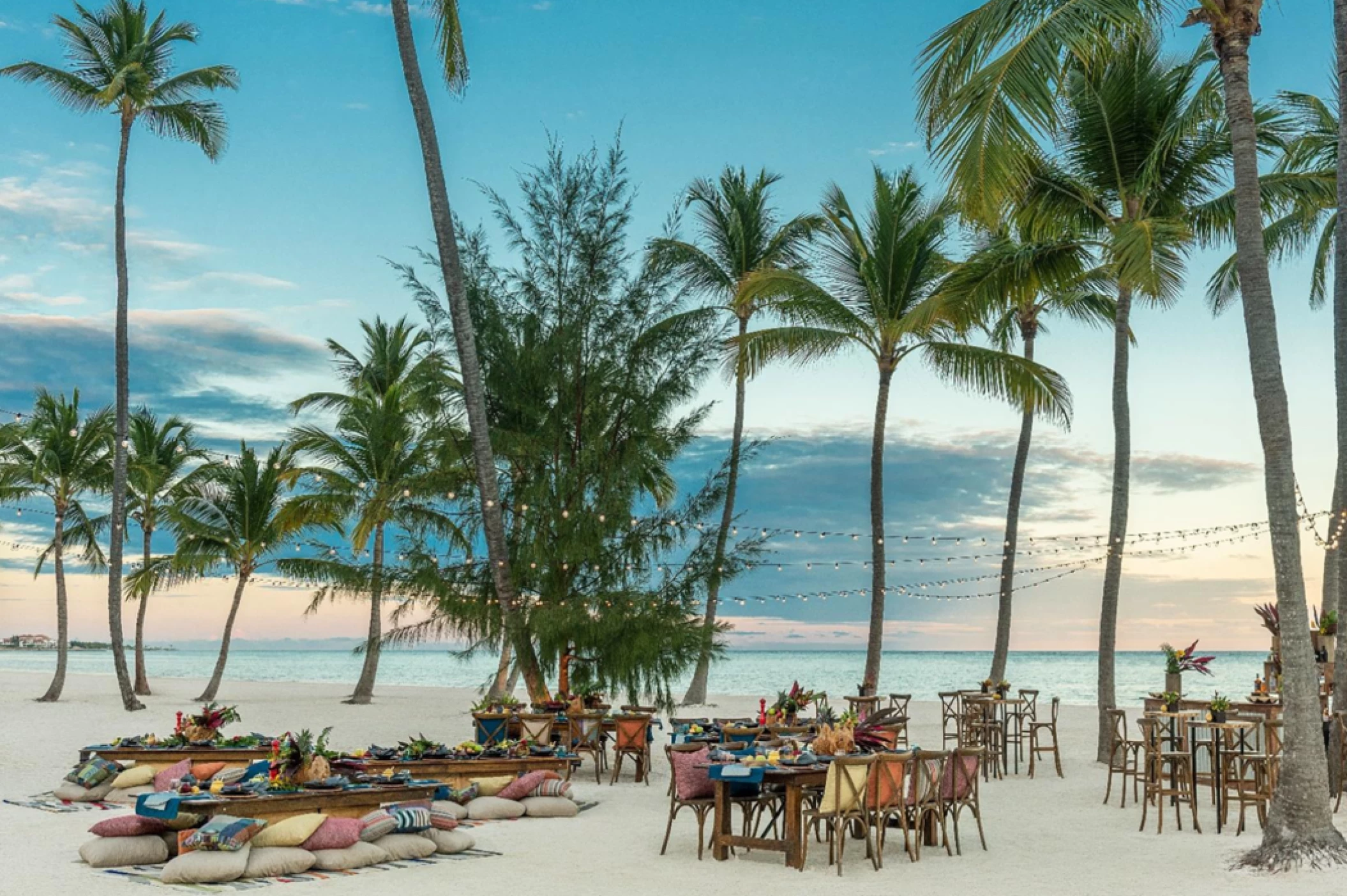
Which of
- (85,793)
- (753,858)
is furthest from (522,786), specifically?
(85,793)

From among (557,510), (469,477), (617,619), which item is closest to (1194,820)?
(617,619)

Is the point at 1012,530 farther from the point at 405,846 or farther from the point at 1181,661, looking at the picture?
the point at 405,846

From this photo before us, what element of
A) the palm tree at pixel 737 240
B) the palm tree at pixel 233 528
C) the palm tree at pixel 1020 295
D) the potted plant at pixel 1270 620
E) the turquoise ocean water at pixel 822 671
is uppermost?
the palm tree at pixel 737 240

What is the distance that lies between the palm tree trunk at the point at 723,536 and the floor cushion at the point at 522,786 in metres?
5.01

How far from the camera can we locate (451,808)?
1016 cm

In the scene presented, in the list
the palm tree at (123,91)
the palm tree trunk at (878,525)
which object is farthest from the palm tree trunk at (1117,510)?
the palm tree at (123,91)

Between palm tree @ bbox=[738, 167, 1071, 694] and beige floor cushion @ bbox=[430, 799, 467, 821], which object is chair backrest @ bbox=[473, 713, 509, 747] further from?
palm tree @ bbox=[738, 167, 1071, 694]

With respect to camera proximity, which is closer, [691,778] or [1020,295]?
[691,778]

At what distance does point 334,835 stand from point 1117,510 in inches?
419

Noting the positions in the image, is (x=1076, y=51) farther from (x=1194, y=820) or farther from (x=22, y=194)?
(x=22, y=194)

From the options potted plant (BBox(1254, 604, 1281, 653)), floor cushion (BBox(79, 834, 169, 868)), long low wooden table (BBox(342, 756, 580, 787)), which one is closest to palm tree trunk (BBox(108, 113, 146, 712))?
long low wooden table (BBox(342, 756, 580, 787))

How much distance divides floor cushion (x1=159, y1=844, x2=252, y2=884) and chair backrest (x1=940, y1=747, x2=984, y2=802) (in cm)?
510

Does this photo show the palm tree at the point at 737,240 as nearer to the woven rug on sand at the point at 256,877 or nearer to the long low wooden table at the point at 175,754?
the long low wooden table at the point at 175,754

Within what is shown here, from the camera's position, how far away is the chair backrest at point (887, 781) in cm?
862
